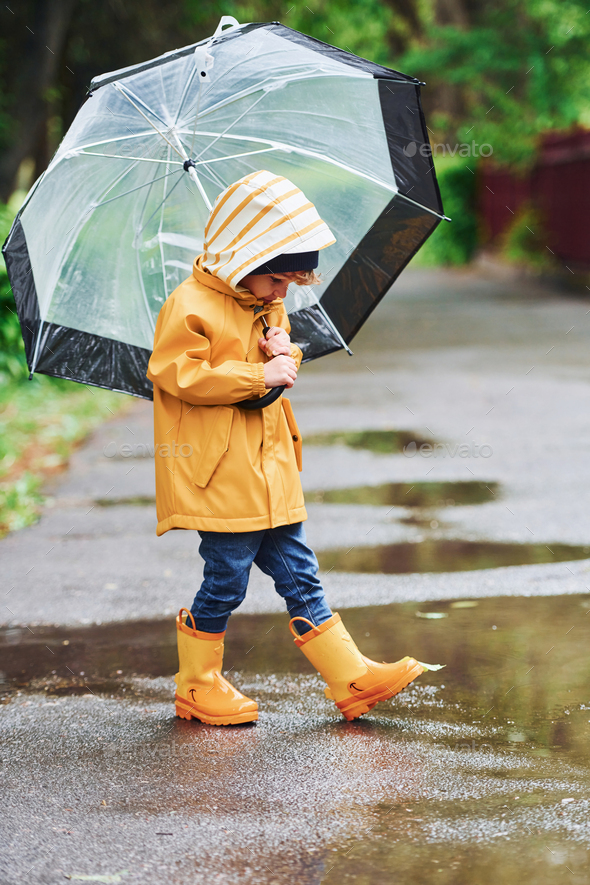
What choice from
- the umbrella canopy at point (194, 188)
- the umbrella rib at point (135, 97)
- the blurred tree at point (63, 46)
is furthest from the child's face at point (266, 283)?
the blurred tree at point (63, 46)

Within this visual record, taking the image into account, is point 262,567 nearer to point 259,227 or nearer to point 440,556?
point 259,227

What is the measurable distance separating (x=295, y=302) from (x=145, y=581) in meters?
1.85

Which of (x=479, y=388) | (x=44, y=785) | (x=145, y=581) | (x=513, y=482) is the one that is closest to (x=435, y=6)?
(x=479, y=388)

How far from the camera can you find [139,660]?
4203 mm

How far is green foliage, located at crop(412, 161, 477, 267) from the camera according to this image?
2738 cm

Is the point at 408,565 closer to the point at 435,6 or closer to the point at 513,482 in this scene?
the point at 513,482

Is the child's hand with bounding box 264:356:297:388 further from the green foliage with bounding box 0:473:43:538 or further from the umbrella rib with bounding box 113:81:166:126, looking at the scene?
the green foliage with bounding box 0:473:43:538

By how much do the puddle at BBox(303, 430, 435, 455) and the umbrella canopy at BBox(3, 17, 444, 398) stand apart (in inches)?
147

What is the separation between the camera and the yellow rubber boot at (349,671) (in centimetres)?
348

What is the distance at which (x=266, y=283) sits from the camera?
331cm

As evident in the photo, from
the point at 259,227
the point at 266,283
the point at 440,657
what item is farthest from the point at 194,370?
the point at 440,657

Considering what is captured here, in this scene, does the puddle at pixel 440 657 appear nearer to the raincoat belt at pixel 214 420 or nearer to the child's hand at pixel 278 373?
the raincoat belt at pixel 214 420

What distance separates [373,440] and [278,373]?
4.71 meters

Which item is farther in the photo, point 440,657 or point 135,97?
point 440,657
